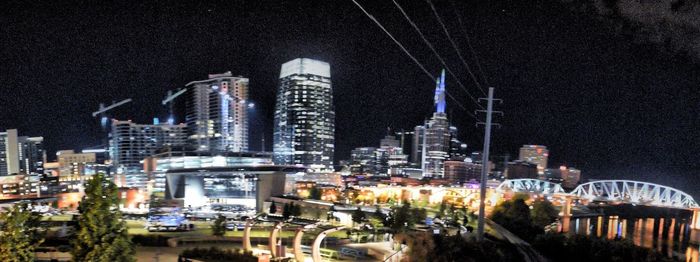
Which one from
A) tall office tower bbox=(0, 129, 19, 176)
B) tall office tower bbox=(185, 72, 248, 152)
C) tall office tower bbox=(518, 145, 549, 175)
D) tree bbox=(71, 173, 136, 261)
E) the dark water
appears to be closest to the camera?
tree bbox=(71, 173, 136, 261)

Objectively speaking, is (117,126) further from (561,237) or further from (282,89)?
(561,237)

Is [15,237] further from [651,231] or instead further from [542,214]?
[651,231]

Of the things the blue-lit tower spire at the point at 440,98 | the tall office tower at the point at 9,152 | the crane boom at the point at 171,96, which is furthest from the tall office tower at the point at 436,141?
the tall office tower at the point at 9,152

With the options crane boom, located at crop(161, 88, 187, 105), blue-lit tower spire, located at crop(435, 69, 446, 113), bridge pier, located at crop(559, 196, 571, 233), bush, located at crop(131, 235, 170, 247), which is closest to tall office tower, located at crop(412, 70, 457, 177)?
blue-lit tower spire, located at crop(435, 69, 446, 113)

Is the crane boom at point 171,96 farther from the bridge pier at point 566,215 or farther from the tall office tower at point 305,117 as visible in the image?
the bridge pier at point 566,215

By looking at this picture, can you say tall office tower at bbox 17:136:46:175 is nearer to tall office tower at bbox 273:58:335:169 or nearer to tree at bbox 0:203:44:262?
tall office tower at bbox 273:58:335:169
